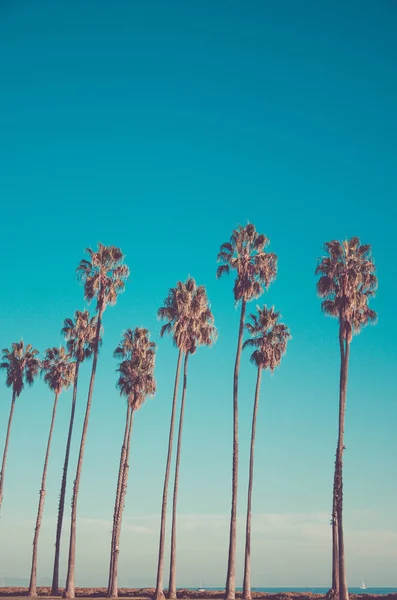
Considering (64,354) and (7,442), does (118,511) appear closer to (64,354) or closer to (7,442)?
(7,442)

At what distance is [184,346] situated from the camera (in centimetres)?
5647

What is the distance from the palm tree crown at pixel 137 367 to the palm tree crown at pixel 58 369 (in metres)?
8.42

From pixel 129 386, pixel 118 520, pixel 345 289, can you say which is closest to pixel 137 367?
pixel 129 386

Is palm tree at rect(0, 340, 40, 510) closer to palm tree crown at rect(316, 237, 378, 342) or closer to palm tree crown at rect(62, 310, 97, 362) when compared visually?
palm tree crown at rect(62, 310, 97, 362)

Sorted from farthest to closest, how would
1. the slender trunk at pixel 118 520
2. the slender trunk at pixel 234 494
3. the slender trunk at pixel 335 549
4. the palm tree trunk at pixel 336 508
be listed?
1. the slender trunk at pixel 118 520
2. the slender trunk at pixel 234 494
3. the slender trunk at pixel 335 549
4. the palm tree trunk at pixel 336 508

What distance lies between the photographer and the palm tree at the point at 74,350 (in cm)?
6134

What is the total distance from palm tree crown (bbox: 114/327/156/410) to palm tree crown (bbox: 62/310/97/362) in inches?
112

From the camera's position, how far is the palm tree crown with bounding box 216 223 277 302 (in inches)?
2111

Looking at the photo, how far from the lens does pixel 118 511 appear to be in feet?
191

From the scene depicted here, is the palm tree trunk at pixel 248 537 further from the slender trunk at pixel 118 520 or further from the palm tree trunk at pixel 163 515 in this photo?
the slender trunk at pixel 118 520

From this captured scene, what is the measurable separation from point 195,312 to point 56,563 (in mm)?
26190

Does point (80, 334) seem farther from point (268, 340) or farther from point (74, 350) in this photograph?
point (268, 340)

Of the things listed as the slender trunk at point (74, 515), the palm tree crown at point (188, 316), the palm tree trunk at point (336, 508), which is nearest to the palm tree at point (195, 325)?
the palm tree crown at point (188, 316)

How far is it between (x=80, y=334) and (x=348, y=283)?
95.7 feet
